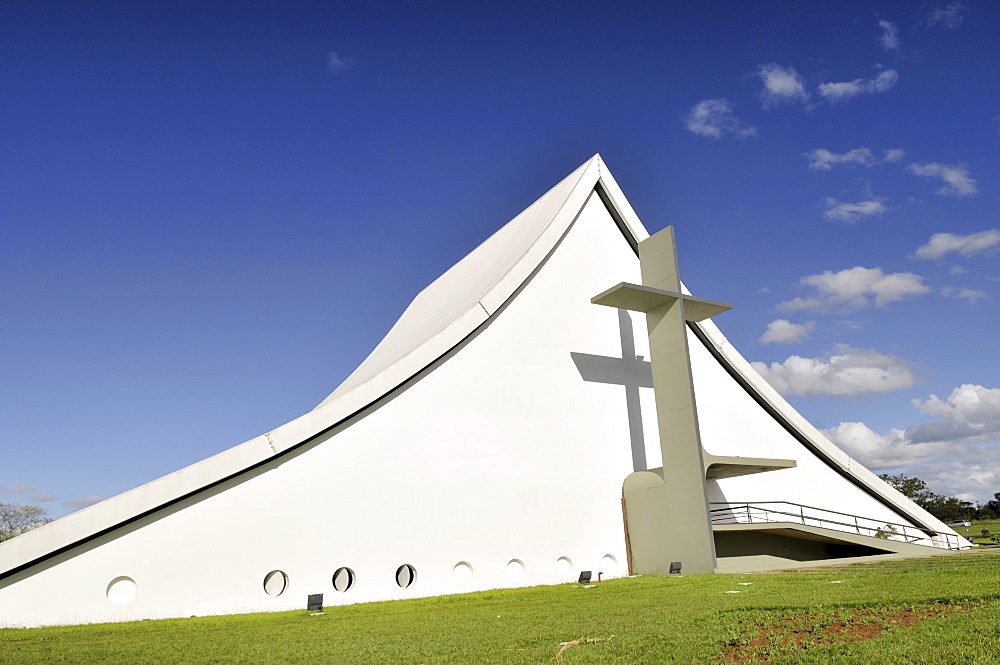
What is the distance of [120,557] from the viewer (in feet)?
33.5

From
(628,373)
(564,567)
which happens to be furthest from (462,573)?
(628,373)

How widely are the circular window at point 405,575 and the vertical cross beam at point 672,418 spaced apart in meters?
4.95

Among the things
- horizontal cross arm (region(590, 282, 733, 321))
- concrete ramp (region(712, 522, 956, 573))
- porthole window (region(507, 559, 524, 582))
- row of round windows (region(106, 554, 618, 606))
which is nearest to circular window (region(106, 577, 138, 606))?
row of round windows (region(106, 554, 618, 606))

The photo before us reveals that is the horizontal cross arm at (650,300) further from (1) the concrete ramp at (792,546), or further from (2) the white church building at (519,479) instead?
(1) the concrete ramp at (792,546)

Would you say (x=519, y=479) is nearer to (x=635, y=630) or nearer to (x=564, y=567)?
(x=564, y=567)

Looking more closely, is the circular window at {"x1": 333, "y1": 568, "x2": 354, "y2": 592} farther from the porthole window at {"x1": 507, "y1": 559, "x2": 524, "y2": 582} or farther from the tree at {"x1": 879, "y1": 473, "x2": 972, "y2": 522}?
the tree at {"x1": 879, "y1": 473, "x2": 972, "y2": 522}

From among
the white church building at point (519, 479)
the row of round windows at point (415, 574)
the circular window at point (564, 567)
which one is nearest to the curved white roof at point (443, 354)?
the white church building at point (519, 479)

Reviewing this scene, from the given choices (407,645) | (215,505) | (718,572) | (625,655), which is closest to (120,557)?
(215,505)

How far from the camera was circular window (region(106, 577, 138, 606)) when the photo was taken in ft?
32.9

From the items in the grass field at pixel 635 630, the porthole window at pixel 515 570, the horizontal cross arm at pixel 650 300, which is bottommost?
the grass field at pixel 635 630

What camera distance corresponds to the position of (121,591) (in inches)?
398

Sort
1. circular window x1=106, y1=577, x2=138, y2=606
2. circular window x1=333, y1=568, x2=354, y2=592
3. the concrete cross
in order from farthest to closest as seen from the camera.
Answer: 1. the concrete cross
2. circular window x1=333, y1=568, x2=354, y2=592
3. circular window x1=106, y1=577, x2=138, y2=606

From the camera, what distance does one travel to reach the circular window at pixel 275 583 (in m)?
11.1

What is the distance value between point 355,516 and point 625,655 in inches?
290
